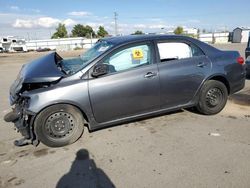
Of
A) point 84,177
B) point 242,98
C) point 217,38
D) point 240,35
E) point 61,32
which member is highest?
point 61,32

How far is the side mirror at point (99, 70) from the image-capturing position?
3.96m

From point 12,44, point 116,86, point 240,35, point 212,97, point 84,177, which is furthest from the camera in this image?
point 240,35

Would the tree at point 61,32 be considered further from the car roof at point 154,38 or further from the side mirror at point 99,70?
the side mirror at point 99,70

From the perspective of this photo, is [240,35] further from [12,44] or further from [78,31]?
[78,31]

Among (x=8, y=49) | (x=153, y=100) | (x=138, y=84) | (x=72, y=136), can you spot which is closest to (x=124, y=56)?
(x=138, y=84)

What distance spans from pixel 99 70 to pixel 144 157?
60.9 inches

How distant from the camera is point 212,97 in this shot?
4.98 metres

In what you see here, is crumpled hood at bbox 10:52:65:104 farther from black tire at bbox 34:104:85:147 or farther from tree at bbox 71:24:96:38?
tree at bbox 71:24:96:38

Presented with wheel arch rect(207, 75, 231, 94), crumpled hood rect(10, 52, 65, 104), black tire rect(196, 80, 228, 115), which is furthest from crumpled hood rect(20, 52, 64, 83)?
wheel arch rect(207, 75, 231, 94)

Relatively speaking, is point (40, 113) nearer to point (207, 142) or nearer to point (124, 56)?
point (124, 56)

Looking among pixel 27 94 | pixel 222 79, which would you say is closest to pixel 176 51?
pixel 222 79

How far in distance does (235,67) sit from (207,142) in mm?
2018

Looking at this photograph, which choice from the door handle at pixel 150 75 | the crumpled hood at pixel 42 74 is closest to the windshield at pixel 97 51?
the crumpled hood at pixel 42 74

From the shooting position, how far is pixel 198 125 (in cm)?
460
